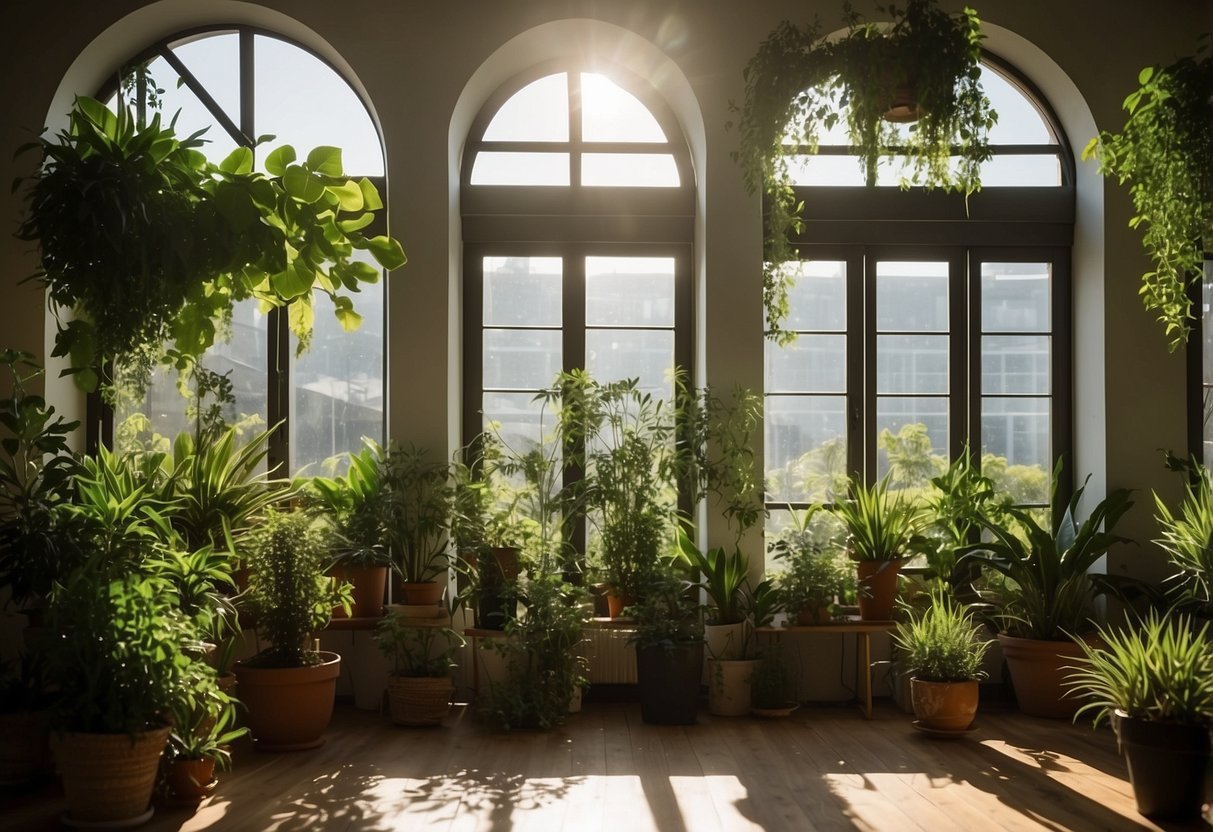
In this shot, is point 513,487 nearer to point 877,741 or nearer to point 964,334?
point 877,741

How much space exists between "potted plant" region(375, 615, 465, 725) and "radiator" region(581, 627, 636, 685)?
87 centimetres

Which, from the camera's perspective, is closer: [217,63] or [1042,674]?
[1042,674]

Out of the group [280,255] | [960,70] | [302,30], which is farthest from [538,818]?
[302,30]

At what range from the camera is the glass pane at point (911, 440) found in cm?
637

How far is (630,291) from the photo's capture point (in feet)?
21.3

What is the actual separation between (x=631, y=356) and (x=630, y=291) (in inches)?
16.0

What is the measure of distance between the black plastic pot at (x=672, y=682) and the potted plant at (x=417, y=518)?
1233 millimetres

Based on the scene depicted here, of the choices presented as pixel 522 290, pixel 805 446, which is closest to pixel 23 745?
pixel 522 290

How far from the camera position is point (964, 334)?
6438 mm

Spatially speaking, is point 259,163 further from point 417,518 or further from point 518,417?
point 417,518

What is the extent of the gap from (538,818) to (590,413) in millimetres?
2400

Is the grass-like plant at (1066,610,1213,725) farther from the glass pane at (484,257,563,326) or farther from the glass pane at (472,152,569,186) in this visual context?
the glass pane at (472,152,569,186)

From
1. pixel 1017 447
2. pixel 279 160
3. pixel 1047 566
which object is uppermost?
pixel 279 160

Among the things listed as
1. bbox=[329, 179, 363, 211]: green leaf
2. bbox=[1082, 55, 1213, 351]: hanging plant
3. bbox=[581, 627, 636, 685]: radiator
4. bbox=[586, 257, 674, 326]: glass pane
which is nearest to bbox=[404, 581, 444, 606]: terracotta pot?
bbox=[581, 627, 636, 685]: radiator
